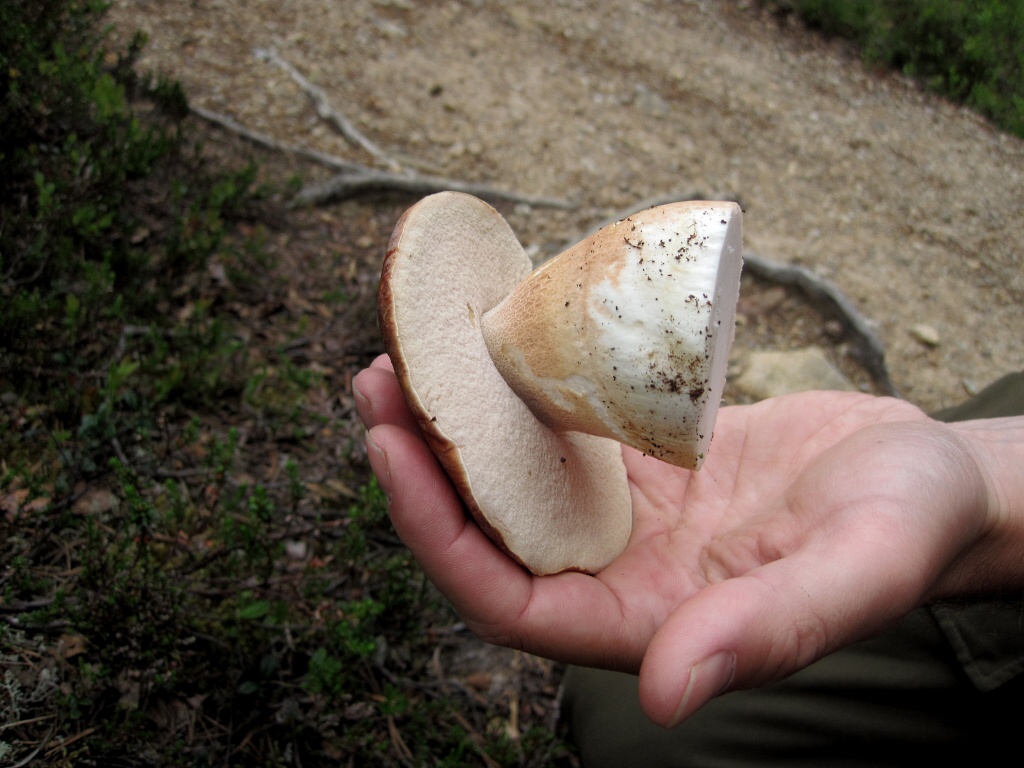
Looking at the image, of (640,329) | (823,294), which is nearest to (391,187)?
(823,294)

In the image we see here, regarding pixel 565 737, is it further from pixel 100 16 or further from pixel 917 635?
pixel 100 16

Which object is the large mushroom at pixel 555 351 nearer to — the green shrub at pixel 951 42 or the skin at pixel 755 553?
the skin at pixel 755 553

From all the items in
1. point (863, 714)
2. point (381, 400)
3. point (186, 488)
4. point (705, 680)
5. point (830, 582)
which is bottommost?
point (186, 488)

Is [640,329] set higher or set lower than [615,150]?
higher

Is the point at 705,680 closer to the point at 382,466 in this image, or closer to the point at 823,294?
the point at 382,466

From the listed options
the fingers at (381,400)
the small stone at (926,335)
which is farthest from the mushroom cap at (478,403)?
the small stone at (926,335)
